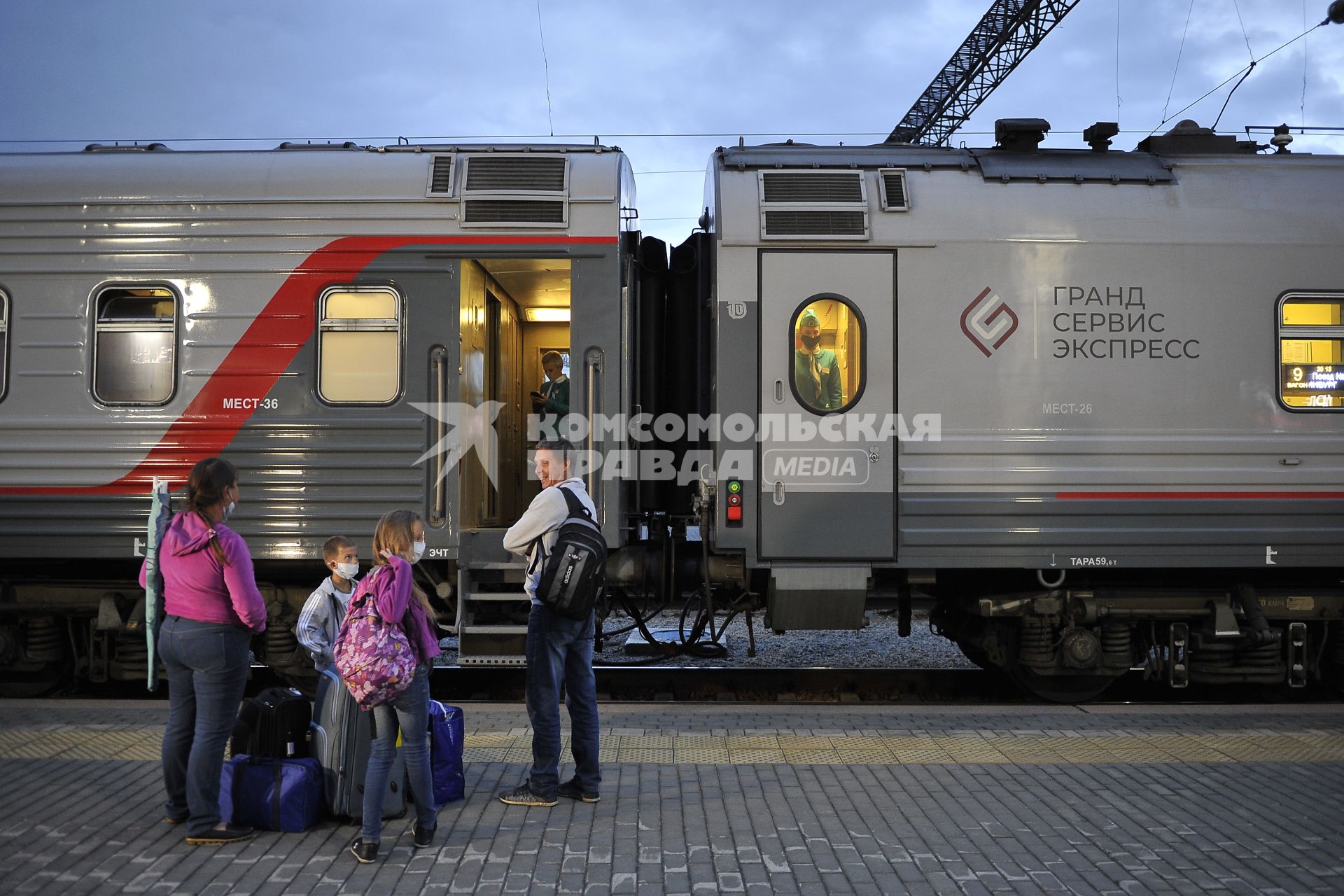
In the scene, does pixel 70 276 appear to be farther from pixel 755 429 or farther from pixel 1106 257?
pixel 1106 257

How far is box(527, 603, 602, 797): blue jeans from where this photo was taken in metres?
4.86

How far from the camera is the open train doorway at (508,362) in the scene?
24.8 ft

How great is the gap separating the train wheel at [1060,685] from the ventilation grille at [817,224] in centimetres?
370

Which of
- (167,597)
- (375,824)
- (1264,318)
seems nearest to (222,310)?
(167,597)

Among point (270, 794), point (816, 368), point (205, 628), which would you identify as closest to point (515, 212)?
point (816, 368)

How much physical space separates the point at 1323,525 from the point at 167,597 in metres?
7.70

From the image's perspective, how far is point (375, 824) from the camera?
422cm

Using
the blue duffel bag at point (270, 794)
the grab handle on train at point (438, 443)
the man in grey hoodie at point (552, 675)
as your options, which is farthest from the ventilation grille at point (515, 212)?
the blue duffel bag at point (270, 794)

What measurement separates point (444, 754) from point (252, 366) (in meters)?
3.67

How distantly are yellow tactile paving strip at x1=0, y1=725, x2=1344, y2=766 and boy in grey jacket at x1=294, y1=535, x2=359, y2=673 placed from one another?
4.34ft

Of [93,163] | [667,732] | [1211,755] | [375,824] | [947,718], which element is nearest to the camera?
[375,824]

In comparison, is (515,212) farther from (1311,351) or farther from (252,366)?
(1311,351)

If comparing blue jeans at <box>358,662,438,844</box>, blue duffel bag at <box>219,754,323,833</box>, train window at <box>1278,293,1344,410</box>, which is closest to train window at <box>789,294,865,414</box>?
train window at <box>1278,293,1344,410</box>

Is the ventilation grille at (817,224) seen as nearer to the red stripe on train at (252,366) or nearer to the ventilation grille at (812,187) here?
the ventilation grille at (812,187)
